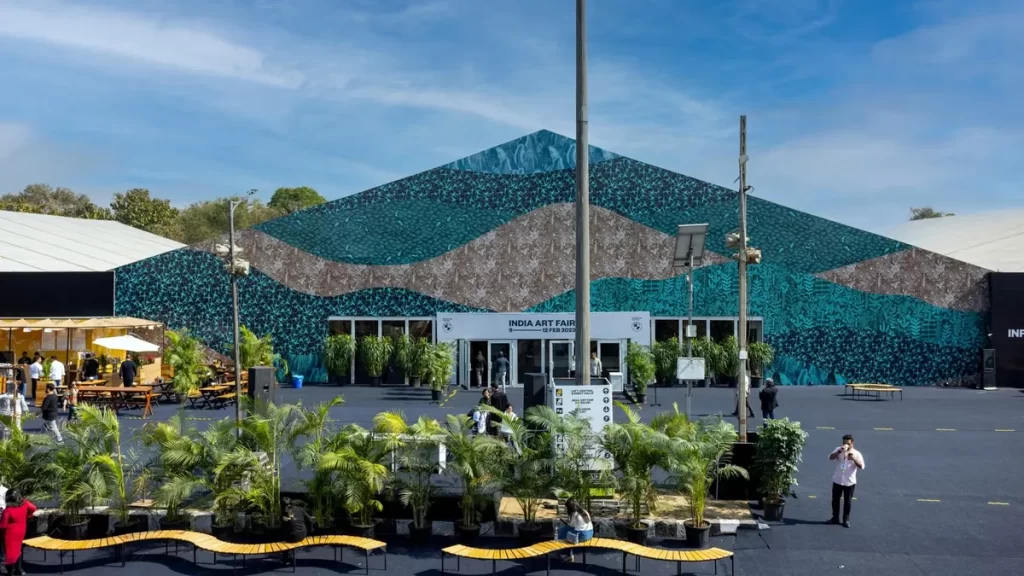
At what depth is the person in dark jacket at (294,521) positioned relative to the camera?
40.3 ft

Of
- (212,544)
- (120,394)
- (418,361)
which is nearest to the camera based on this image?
(212,544)

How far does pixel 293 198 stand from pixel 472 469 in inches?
3308

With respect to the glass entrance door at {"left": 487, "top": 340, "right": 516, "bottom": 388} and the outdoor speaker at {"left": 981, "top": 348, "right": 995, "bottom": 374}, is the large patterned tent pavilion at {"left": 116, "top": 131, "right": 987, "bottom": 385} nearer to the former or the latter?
the glass entrance door at {"left": 487, "top": 340, "right": 516, "bottom": 388}

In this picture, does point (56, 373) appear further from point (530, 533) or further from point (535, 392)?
point (530, 533)

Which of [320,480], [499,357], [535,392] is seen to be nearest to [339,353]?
[499,357]

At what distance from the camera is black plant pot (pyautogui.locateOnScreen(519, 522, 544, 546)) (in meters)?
12.2

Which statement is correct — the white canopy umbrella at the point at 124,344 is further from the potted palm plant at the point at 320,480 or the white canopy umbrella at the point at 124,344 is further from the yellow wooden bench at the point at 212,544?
the potted palm plant at the point at 320,480

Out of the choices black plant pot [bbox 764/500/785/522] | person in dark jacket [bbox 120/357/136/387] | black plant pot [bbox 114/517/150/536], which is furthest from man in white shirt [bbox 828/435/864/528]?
person in dark jacket [bbox 120/357/136/387]

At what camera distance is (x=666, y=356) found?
31062mm

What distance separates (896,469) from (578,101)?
921cm

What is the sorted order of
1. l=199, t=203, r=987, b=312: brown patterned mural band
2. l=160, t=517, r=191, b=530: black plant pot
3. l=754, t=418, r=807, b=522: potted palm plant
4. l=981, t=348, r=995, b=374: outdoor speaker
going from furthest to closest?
l=199, t=203, r=987, b=312: brown patterned mural band → l=981, t=348, r=995, b=374: outdoor speaker → l=754, t=418, r=807, b=522: potted palm plant → l=160, t=517, r=191, b=530: black plant pot

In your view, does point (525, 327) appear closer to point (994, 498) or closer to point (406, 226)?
point (406, 226)

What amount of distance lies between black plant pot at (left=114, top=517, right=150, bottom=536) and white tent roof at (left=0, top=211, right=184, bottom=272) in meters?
23.0

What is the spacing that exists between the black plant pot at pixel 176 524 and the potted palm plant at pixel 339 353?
19.1 metres
